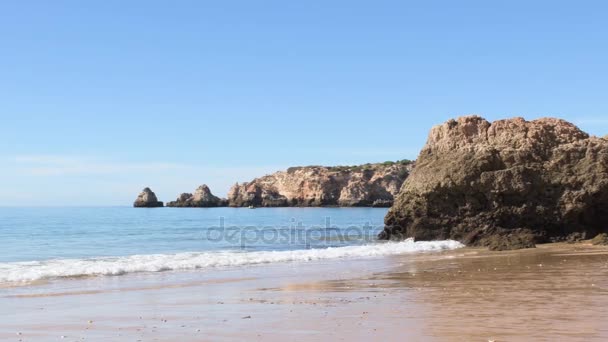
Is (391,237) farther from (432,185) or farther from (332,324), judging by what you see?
(332,324)

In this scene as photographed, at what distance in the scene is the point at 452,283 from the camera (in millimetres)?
12508

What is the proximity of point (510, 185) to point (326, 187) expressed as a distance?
3859 inches

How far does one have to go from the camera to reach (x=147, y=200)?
134125 millimetres

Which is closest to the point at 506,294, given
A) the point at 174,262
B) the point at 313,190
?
the point at 174,262

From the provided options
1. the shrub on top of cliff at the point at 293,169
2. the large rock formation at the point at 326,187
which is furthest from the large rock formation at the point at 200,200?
the shrub on top of cliff at the point at 293,169

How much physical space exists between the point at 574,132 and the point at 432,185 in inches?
237

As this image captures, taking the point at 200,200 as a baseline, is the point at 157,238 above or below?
below

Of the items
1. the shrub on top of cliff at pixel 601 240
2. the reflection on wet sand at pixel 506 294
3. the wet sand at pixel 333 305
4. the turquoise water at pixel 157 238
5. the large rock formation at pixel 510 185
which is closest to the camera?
the reflection on wet sand at pixel 506 294

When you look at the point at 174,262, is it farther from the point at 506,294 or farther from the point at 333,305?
the point at 506,294

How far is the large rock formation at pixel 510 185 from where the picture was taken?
22.3 meters

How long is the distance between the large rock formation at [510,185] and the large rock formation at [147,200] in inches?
4515

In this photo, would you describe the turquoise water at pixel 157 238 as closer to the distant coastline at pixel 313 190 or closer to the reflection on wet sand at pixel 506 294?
the reflection on wet sand at pixel 506 294

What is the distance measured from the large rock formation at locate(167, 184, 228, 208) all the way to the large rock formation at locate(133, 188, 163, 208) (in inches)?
131

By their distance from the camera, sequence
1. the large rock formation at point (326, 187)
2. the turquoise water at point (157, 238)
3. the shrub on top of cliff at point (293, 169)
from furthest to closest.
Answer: the shrub on top of cliff at point (293, 169) → the large rock formation at point (326, 187) → the turquoise water at point (157, 238)
